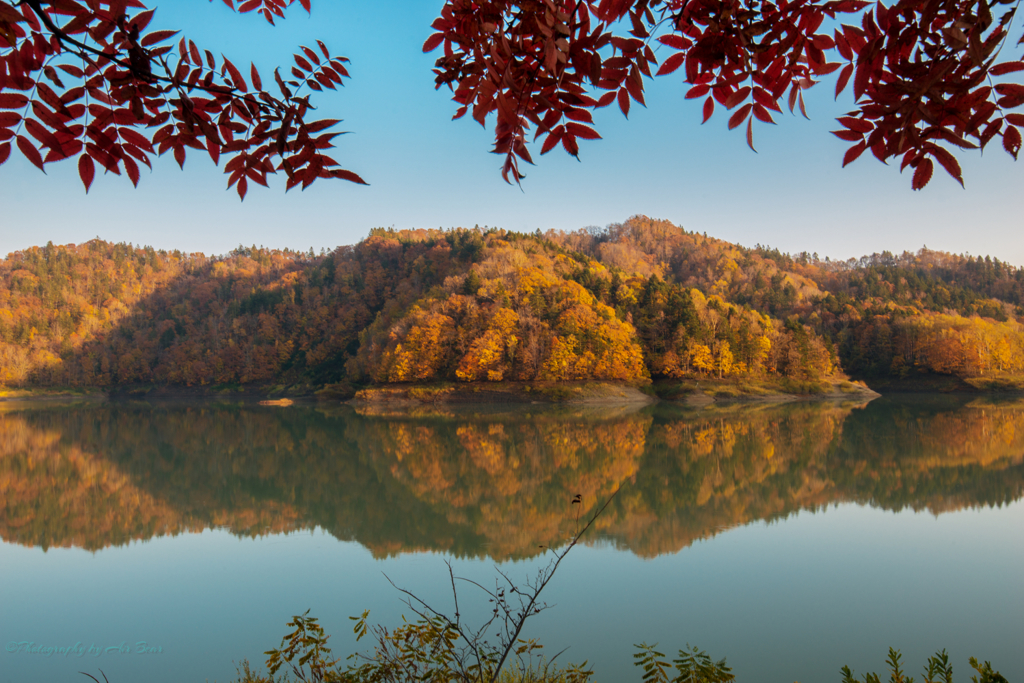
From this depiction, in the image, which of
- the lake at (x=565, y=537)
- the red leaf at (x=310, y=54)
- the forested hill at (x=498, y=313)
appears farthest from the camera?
the forested hill at (x=498, y=313)

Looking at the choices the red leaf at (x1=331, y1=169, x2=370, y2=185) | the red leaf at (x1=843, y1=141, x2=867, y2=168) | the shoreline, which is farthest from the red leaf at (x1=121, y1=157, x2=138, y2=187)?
the shoreline

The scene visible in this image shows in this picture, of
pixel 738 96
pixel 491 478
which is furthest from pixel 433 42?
pixel 491 478

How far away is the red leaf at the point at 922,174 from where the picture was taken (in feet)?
5.39

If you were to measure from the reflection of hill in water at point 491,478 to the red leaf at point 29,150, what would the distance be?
7.64 meters

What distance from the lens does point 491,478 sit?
583 inches

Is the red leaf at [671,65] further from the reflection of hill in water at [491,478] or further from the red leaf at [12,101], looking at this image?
the reflection of hill in water at [491,478]

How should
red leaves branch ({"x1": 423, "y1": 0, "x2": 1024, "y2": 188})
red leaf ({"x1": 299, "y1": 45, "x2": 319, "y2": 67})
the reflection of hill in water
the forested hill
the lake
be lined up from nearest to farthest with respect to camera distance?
red leaves branch ({"x1": 423, "y1": 0, "x2": 1024, "y2": 188})
red leaf ({"x1": 299, "y1": 45, "x2": 319, "y2": 67})
the lake
the reflection of hill in water
the forested hill

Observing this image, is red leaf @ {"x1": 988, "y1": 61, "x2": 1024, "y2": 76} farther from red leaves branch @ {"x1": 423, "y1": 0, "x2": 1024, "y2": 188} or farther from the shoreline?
the shoreline

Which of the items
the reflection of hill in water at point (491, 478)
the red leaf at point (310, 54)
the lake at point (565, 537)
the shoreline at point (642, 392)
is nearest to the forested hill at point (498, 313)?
the shoreline at point (642, 392)

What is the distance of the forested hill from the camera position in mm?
46719

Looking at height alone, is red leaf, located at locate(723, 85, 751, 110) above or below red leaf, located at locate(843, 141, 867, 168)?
above

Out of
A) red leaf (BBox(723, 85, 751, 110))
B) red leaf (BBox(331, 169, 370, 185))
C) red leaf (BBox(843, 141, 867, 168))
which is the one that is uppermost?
red leaf (BBox(723, 85, 751, 110))

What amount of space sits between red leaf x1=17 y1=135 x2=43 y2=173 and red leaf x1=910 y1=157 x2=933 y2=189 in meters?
2.70

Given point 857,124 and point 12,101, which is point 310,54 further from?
point 857,124
